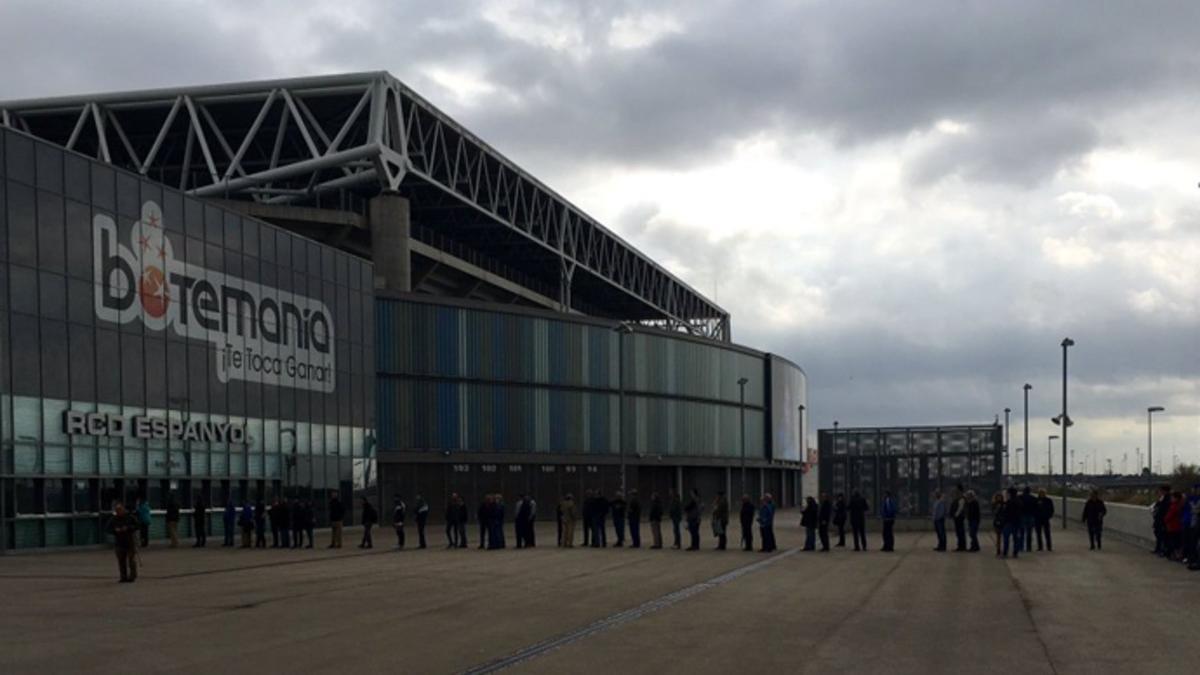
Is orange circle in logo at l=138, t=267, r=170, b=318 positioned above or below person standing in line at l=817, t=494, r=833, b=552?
above

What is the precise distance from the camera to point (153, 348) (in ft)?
132

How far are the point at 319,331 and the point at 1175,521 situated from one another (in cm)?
3145

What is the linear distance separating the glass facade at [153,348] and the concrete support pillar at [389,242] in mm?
12194

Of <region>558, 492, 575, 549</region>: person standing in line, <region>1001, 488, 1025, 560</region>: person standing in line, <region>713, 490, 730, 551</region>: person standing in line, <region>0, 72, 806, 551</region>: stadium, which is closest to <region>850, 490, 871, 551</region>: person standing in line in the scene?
<region>713, 490, 730, 551</region>: person standing in line

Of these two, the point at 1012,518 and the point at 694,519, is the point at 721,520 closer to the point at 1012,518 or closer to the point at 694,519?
the point at 694,519

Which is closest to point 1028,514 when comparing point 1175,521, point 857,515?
point 857,515

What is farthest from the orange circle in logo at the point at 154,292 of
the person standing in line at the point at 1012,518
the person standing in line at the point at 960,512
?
the person standing in line at the point at 1012,518

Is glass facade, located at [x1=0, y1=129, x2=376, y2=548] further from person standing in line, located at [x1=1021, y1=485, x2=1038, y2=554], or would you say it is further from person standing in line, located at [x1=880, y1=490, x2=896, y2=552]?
person standing in line, located at [x1=1021, y1=485, x2=1038, y2=554]

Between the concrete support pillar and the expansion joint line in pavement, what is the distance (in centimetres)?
4098

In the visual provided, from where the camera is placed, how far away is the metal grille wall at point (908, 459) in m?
46.5

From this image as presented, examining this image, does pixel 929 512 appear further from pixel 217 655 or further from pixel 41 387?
pixel 217 655

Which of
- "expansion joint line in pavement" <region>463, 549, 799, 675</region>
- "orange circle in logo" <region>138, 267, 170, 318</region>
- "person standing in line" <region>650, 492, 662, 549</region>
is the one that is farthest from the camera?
"orange circle in logo" <region>138, 267, 170, 318</region>

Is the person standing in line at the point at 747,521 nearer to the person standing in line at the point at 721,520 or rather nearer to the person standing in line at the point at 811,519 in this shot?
the person standing in line at the point at 721,520

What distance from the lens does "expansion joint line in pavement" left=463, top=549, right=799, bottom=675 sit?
45.7 ft
